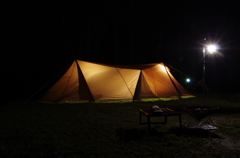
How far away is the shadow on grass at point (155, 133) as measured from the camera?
3998 mm

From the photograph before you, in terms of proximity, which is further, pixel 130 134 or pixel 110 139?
pixel 130 134

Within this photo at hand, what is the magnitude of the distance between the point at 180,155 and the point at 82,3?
54.9ft

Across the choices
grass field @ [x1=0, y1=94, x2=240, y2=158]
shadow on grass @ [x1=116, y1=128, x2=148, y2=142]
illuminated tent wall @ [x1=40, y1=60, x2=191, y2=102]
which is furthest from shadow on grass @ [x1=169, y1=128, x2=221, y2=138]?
illuminated tent wall @ [x1=40, y1=60, x2=191, y2=102]

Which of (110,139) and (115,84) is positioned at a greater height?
(115,84)

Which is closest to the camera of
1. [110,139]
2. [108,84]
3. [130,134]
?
[110,139]

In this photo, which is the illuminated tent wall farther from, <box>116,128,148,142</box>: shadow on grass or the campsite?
<box>116,128,148,142</box>: shadow on grass

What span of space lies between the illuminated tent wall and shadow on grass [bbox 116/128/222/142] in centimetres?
481

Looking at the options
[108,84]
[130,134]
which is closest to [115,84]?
[108,84]

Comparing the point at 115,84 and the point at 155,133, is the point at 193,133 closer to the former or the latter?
the point at 155,133

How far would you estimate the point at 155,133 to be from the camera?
4.28 metres

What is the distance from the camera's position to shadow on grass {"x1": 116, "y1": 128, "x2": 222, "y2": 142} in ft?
13.1

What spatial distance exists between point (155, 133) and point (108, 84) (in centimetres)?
566

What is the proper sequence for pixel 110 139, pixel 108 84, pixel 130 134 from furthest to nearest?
pixel 108 84
pixel 130 134
pixel 110 139

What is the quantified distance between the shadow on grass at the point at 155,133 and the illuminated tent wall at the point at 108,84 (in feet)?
15.8
